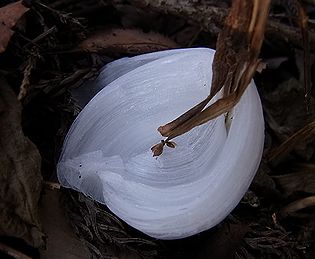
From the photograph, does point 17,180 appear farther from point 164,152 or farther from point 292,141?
point 292,141

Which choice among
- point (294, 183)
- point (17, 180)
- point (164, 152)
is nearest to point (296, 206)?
point (294, 183)

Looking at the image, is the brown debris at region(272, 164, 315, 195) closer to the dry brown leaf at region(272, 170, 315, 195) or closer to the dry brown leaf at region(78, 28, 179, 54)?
the dry brown leaf at region(272, 170, 315, 195)

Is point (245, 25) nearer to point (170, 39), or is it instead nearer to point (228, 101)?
point (228, 101)

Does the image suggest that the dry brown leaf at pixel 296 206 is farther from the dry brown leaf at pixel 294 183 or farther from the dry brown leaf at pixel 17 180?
the dry brown leaf at pixel 17 180

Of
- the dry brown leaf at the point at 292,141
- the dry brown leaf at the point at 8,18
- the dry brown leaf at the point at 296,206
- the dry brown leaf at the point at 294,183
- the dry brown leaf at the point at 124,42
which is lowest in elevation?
the dry brown leaf at the point at 296,206

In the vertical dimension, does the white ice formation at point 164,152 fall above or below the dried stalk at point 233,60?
below

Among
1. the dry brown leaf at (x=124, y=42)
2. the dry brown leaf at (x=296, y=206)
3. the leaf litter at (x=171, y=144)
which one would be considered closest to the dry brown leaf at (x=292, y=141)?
the leaf litter at (x=171, y=144)
